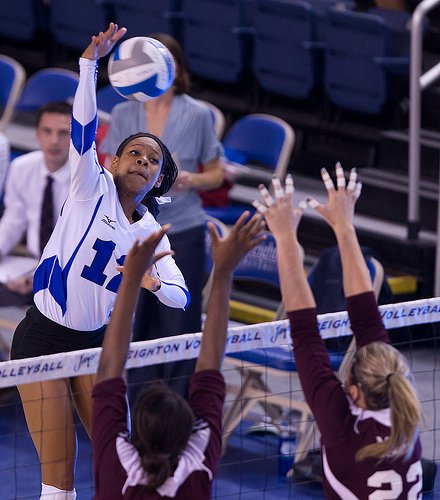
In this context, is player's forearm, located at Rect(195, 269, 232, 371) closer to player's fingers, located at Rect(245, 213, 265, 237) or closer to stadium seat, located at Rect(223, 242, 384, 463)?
player's fingers, located at Rect(245, 213, 265, 237)

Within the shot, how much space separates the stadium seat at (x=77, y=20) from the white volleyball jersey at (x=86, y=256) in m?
5.94

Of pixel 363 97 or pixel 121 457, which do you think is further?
pixel 363 97

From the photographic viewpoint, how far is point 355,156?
30.8ft

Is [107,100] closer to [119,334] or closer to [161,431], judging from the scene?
[119,334]

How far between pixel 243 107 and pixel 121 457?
22.7 ft

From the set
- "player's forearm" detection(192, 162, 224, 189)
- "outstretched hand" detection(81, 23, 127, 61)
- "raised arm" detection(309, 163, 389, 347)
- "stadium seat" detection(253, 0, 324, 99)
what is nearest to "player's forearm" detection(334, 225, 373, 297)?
"raised arm" detection(309, 163, 389, 347)

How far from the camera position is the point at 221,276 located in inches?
132

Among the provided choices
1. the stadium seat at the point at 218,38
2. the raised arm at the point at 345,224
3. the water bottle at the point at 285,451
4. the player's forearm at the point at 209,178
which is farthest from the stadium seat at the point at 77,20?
the raised arm at the point at 345,224

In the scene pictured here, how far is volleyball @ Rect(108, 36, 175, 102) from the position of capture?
5.37m

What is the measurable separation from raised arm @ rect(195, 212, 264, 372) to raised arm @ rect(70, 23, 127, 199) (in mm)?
1104

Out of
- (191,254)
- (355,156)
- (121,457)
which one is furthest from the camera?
(355,156)

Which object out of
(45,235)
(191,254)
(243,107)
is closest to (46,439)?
(191,254)

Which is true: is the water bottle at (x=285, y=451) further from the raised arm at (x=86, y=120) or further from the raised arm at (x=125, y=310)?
the raised arm at (x=125, y=310)

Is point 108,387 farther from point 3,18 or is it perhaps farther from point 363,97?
point 3,18
